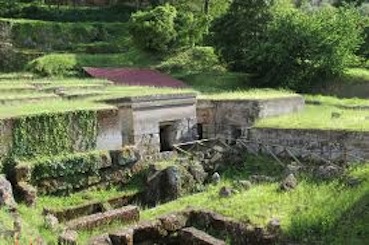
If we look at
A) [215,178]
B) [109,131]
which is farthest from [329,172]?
[109,131]

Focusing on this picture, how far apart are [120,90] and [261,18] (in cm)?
1012

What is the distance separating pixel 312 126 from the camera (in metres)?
17.2

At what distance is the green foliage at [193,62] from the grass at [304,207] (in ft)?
42.7

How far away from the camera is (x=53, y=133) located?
15.2 metres

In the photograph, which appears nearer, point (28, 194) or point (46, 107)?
point (28, 194)

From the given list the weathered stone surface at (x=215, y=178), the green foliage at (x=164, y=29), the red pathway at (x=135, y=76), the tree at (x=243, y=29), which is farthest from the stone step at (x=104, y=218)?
the green foliage at (x=164, y=29)

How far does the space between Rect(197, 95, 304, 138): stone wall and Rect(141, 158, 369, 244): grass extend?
3.57 meters

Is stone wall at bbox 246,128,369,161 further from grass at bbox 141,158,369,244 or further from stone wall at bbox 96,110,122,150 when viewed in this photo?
stone wall at bbox 96,110,122,150

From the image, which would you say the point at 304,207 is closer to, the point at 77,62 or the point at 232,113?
the point at 232,113

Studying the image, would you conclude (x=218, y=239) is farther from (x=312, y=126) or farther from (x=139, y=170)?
(x=312, y=126)

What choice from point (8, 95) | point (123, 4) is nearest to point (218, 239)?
point (8, 95)

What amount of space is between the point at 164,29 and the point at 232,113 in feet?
34.5

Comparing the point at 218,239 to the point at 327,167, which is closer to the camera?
the point at 218,239

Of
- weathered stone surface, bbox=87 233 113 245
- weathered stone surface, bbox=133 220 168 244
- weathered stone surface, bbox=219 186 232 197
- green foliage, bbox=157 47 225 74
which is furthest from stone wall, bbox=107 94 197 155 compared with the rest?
green foliage, bbox=157 47 225 74
